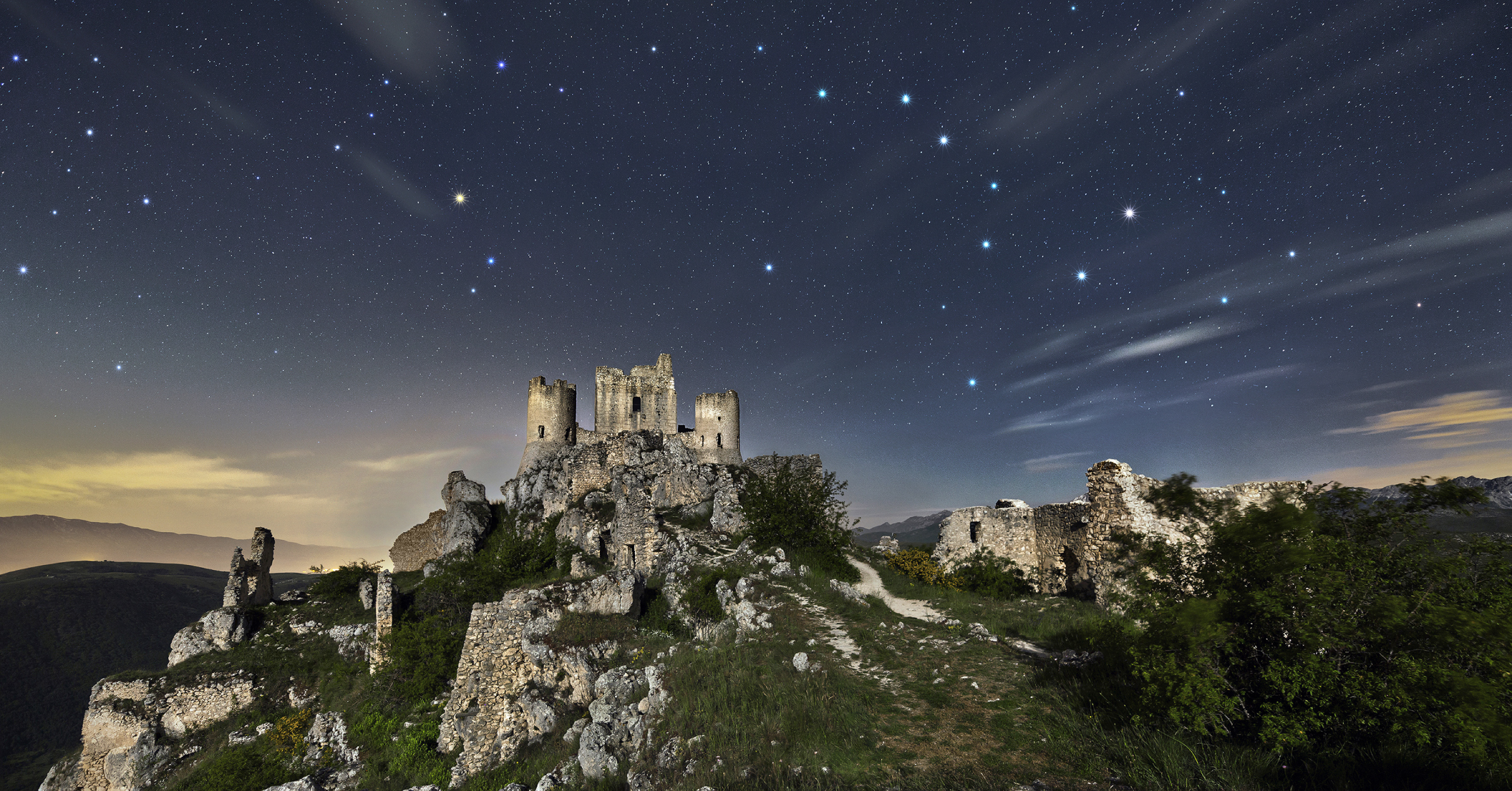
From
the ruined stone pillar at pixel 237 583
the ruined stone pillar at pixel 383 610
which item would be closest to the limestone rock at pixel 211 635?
the ruined stone pillar at pixel 237 583

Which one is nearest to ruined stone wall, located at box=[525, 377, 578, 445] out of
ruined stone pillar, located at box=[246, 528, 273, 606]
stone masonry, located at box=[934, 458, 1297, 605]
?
ruined stone pillar, located at box=[246, 528, 273, 606]

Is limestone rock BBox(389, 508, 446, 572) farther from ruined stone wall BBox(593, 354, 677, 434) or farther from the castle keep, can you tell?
ruined stone wall BBox(593, 354, 677, 434)

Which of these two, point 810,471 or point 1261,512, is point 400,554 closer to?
point 810,471

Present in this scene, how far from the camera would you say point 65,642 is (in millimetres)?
69938

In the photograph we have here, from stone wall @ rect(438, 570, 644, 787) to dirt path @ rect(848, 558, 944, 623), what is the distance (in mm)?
9175

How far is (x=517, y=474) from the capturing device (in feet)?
151

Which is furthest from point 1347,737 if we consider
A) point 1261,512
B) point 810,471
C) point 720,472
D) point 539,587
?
point 720,472

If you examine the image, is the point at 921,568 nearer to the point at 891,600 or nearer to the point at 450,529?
the point at 891,600

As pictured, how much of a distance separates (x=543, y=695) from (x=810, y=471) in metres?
16.4

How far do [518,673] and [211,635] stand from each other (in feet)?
74.7

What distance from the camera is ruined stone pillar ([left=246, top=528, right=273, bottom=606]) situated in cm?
Answer: 3020

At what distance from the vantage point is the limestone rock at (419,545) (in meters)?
41.1

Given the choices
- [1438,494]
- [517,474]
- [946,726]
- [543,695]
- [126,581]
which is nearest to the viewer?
[1438,494]

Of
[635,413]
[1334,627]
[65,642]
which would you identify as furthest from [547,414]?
[65,642]
